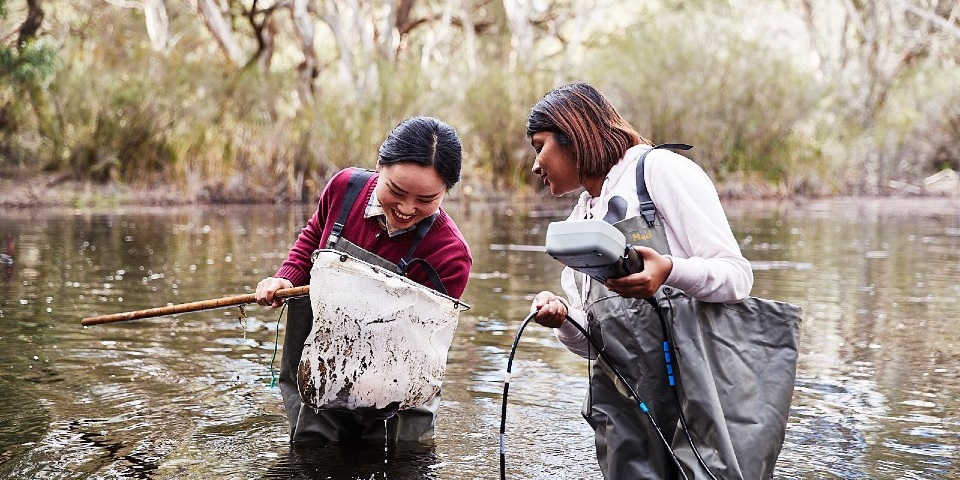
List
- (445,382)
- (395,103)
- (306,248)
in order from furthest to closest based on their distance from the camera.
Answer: (395,103)
(445,382)
(306,248)

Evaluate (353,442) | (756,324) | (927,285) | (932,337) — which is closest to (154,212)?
(927,285)

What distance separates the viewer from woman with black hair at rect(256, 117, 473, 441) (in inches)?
160

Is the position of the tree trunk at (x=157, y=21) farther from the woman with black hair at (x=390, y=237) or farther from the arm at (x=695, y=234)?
the arm at (x=695, y=234)

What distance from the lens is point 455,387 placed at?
6043 mm

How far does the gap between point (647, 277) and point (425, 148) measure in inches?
51.1

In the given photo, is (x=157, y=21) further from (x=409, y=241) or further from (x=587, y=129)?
(x=587, y=129)

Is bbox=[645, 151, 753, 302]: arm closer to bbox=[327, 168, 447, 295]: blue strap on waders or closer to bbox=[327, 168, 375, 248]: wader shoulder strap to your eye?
bbox=[327, 168, 447, 295]: blue strap on waders

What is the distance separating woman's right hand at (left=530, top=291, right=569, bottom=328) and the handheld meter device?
375 mm

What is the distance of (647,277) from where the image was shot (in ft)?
9.75

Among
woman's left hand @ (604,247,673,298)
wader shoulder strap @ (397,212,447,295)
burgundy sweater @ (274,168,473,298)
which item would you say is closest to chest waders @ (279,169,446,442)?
burgundy sweater @ (274,168,473,298)

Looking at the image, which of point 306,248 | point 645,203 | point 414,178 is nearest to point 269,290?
point 306,248

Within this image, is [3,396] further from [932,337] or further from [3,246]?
[3,246]

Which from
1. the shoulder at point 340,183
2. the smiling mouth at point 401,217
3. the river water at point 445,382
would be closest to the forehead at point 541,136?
the smiling mouth at point 401,217

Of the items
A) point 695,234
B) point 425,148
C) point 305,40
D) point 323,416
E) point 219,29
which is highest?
point 219,29
